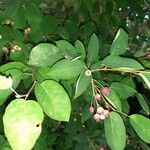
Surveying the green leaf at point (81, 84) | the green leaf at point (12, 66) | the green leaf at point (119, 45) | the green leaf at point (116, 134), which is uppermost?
the green leaf at point (119, 45)

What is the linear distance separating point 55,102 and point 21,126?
0.10m

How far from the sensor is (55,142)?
1.83 m

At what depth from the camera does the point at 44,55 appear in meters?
0.74

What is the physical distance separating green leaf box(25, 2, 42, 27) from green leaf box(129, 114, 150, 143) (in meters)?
0.70

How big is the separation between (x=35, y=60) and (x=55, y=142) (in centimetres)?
116

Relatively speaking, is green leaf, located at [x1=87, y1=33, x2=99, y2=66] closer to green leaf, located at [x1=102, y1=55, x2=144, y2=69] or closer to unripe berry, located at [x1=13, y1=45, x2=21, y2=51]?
green leaf, located at [x1=102, y1=55, x2=144, y2=69]

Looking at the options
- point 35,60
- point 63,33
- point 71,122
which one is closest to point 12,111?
point 35,60

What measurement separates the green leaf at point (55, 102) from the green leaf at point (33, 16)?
694 millimetres

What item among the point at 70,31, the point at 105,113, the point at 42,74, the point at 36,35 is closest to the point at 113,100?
the point at 105,113

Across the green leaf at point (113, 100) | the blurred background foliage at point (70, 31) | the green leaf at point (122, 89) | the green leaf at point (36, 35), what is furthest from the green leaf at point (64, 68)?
the green leaf at point (36, 35)

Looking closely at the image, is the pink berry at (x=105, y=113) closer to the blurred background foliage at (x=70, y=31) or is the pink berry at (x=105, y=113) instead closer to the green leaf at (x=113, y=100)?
the green leaf at (x=113, y=100)

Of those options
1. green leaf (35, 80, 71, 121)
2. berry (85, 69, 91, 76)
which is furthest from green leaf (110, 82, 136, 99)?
green leaf (35, 80, 71, 121)

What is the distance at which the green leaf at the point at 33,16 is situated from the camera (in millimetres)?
1270

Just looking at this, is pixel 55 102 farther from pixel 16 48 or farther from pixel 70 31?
pixel 70 31
